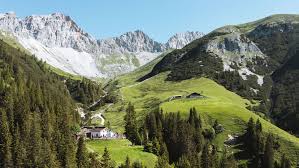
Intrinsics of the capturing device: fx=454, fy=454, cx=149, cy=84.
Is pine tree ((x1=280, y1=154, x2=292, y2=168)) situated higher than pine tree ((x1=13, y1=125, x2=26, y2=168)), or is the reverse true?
pine tree ((x1=13, y1=125, x2=26, y2=168))

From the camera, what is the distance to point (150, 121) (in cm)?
18988

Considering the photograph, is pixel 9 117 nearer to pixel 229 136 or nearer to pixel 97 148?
pixel 97 148

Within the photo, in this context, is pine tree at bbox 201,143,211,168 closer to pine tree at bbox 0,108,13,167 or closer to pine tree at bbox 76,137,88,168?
pine tree at bbox 76,137,88,168

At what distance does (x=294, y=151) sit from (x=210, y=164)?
4558 centimetres

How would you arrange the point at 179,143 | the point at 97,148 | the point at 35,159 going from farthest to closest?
the point at 179,143 → the point at 97,148 → the point at 35,159

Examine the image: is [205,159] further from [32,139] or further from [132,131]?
[32,139]

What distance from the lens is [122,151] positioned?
493ft

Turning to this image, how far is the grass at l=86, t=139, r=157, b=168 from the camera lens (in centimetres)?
14588

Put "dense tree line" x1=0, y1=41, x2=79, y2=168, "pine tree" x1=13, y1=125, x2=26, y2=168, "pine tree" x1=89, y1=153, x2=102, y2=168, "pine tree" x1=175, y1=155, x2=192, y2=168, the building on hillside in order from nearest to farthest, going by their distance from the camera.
Answer: 1. "pine tree" x1=13, y1=125, x2=26, y2=168
2. "pine tree" x1=89, y1=153, x2=102, y2=168
3. "dense tree line" x1=0, y1=41, x2=79, y2=168
4. "pine tree" x1=175, y1=155, x2=192, y2=168
5. the building on hillside

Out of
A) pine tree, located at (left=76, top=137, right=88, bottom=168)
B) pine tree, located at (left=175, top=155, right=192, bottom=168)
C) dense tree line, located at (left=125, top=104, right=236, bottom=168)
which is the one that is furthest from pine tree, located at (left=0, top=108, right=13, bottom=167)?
pine tree, located at (left=175, top=155, right=192, bottom=168)

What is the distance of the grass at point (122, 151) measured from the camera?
479 ft

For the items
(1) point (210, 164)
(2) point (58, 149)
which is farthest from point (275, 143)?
(2) point (58, 149)

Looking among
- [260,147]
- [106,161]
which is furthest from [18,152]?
[260,147]

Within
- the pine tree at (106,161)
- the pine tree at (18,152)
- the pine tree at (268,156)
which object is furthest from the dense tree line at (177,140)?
the pine tree at (18,152)
